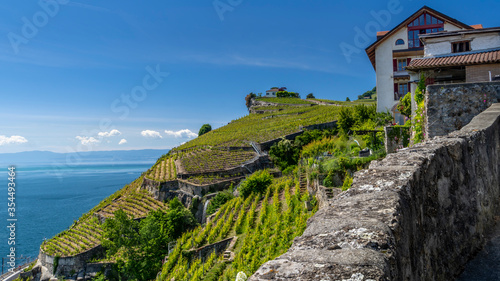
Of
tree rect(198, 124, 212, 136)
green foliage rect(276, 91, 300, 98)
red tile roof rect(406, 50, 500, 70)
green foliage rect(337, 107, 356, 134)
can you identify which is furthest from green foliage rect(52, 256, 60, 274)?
green foliage rect(276, 91, 300, 98)

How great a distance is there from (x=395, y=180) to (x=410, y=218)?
0.39 metres

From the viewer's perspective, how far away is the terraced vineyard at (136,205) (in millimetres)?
31491

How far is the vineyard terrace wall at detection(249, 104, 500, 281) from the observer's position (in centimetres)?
193

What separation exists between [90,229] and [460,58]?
31.4 meters

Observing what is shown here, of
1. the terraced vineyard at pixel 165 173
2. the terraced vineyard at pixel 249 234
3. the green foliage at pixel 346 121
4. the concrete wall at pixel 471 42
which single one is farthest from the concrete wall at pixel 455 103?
the terraced vineyard at pixel 165 173

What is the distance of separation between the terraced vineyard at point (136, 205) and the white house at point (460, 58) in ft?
81.9

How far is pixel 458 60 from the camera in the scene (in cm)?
1305

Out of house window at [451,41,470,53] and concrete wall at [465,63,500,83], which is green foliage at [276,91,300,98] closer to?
house window at [451,41,470,53]

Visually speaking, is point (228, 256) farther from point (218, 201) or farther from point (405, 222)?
point (405, 222)

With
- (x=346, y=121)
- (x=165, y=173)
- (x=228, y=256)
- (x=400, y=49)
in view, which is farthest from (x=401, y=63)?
(x=165, y=173)

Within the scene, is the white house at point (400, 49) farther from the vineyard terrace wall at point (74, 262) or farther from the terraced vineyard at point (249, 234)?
the vineyard terrace wall at point (74, 262)

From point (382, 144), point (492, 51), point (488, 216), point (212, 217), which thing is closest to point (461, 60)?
point (492, 51)

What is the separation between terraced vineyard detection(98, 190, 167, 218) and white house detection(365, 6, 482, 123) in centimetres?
2223

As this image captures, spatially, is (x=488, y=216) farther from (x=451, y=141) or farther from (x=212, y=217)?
(x=212, y=217)
